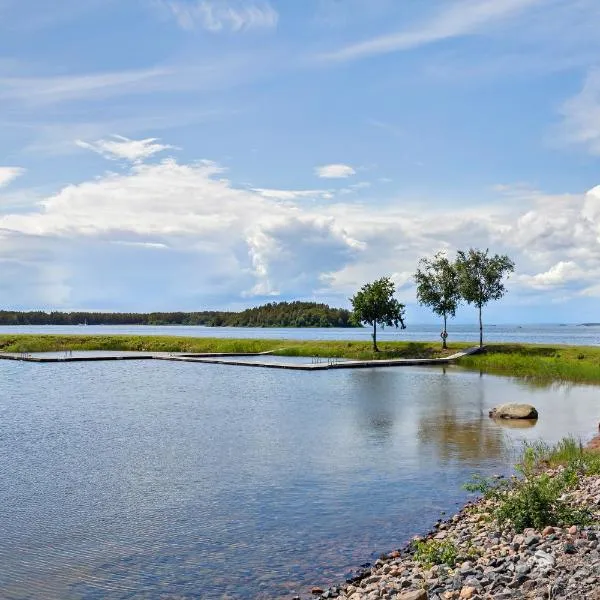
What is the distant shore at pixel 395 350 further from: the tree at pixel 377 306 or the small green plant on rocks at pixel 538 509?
the small green plant on rocks at pixel 538 509

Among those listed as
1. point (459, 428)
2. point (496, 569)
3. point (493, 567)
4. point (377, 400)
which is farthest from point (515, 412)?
point (496, 569)

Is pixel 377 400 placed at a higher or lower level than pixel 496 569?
lower

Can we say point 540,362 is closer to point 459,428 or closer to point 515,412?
point 515,412

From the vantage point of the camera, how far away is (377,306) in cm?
8019

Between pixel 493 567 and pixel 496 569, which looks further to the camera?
pixel 493 567

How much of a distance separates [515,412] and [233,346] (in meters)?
58.5

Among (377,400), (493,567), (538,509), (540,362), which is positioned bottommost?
(377,400)

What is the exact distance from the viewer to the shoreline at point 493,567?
10.3 meters

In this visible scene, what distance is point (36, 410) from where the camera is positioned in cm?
3762

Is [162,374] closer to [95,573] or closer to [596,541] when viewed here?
[95,573]

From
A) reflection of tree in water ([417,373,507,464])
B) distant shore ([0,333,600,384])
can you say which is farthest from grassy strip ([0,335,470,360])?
reflection of tree in water ([417,373,507,464])

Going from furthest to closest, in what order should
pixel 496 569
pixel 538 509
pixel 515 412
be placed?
pixel 515 412 < pixel 538 509 < pixel 496 569

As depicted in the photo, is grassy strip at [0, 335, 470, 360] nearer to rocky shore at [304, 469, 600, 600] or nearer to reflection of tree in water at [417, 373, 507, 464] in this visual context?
reflection of tree in water at [417, 373, 507, 464]

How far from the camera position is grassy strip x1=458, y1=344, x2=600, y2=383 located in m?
56.2
